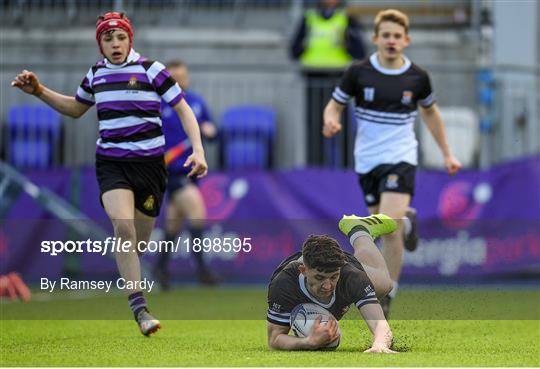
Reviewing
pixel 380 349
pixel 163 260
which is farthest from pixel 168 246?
pixel 380 349

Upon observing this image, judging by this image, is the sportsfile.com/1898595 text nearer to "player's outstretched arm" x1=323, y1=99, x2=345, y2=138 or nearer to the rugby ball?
"player's outstretched arm" x1=323, y1=99, x2=345, y2=138

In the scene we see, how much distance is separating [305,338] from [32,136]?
354 inches

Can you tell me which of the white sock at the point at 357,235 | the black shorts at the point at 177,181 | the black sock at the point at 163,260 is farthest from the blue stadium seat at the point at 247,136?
the white sock at the point at 357,235

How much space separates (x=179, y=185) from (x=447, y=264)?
3083mm

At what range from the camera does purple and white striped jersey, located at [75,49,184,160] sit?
28.3ft

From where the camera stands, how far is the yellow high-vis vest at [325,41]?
16125mm

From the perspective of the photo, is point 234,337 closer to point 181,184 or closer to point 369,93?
point 369,93

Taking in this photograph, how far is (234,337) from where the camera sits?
8.80m

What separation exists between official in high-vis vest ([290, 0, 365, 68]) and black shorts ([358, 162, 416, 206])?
5.97m

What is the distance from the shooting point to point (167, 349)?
7816mm

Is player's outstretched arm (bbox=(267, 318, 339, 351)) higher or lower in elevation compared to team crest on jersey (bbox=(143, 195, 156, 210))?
lower

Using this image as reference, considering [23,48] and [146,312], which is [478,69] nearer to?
[23,48]

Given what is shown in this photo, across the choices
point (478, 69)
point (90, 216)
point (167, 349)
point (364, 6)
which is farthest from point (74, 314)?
point (364, 6)

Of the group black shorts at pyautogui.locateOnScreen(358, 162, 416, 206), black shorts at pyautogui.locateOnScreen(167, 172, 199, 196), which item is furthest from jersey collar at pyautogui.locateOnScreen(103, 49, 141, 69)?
black shorts at pyautogui.locateOnScreen(167, 172, 199, 196)
